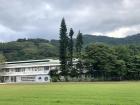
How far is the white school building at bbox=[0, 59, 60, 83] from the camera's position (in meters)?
123

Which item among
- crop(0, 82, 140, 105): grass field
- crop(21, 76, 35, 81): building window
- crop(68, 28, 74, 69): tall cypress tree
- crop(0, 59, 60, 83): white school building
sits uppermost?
crop(68, 28, 74, 69): tall cypress tree

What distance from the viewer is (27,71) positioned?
128 metres

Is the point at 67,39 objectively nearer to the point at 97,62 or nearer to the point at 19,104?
the point at 97,62

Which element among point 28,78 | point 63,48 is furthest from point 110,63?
point 28,78

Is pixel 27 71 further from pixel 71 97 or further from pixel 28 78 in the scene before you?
pixel 71 97

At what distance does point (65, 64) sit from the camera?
4040 inches

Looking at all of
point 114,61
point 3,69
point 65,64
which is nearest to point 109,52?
point 114,61

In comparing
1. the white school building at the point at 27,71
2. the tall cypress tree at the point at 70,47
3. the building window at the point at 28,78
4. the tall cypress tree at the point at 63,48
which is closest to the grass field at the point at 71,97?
the tall cypress tree at the point at 63,48

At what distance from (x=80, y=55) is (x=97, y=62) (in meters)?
6.05

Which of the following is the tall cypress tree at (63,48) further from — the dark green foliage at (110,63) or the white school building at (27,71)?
the white school building at (27,71)

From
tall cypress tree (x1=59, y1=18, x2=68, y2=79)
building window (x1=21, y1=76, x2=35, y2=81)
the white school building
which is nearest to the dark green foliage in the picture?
tall cypress tree (x1=59, y1=18, x2=68, y2=79)

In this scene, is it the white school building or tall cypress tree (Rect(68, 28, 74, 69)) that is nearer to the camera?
tall cypress tree (Rect(68, 28, 74, 69))

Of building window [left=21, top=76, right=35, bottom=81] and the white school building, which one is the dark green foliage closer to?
the white school building

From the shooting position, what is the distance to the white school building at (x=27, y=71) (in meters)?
123
